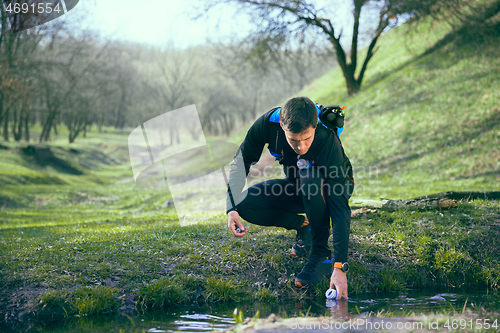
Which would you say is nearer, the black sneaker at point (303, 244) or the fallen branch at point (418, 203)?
the black sneaker at point (303, 244)

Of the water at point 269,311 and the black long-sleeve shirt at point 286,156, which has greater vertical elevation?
the black long-sleeve shirt at point 286,156

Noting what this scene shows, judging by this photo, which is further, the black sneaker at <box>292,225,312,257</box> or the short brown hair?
the black sneaker at <box>292,225,312,257</box>

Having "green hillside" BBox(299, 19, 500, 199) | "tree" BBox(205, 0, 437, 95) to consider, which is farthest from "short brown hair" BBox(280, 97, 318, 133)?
"tree" BBox(205, 0, 437, 95)

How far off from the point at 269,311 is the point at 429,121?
602 inches

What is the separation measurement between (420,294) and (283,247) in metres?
1.72

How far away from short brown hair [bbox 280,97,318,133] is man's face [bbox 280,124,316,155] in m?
0.04

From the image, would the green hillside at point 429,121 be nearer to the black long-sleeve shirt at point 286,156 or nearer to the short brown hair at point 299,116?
the black long-sleeve shirt at point 286,156

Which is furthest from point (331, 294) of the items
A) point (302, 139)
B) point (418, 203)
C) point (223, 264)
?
point (418, 203)

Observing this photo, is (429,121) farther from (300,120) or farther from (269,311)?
(269,311)

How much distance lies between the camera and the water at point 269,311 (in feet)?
11.3

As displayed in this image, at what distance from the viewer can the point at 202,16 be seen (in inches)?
792

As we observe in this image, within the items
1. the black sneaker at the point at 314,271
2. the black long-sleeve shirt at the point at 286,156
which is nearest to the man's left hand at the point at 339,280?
the black long-sleeve shirt at the point at 286,156

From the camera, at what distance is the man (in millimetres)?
3473

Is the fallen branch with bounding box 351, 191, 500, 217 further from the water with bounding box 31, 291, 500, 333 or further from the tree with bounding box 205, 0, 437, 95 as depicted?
the tree with bounding box 205, 0, 437, 95
